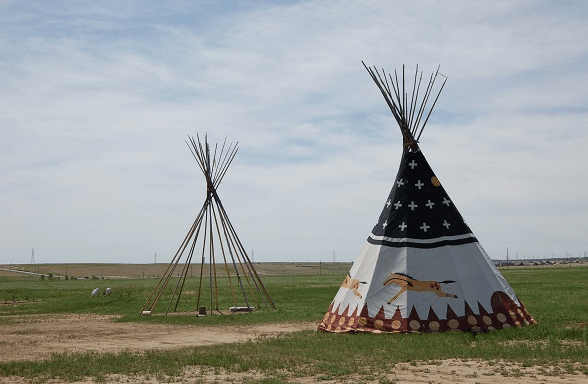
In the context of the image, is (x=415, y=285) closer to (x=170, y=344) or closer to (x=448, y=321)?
(x=448, y=321)

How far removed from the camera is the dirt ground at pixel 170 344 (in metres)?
8.55

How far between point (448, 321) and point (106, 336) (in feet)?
24.8

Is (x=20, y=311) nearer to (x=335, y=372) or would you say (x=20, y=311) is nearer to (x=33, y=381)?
(x=33, y=381)

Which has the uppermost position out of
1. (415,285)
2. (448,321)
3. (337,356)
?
(415,285)

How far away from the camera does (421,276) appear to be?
42.6 feet

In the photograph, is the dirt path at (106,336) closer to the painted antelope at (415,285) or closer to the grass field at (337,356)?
the grass field at (337,356)

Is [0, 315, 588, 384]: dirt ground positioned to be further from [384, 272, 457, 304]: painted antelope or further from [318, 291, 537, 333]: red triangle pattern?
[384, 272, 457, 304]: painted antelope

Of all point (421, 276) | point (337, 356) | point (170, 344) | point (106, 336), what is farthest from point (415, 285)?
point (106, 336)

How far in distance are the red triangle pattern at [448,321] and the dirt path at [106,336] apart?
2.22 m

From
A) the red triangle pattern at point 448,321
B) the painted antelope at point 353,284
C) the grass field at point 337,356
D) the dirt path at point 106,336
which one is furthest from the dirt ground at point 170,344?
the red triangle pattern at point 448,321

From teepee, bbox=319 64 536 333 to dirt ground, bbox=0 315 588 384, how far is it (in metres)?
2.39

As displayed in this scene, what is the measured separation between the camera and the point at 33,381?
8977mm

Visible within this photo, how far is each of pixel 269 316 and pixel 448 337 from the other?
23.5 feet

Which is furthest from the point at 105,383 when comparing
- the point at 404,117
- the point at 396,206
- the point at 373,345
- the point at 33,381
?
the point at 404,117
